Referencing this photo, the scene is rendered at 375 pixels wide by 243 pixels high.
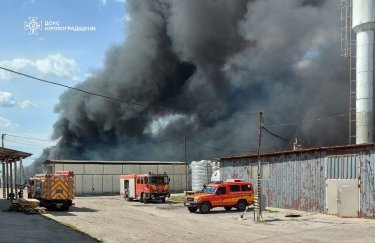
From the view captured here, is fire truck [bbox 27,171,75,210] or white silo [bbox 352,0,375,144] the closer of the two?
fire truck [bbox 27,171,75,210]

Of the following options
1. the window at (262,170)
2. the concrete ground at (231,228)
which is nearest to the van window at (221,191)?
the concrete ground at (231,228)

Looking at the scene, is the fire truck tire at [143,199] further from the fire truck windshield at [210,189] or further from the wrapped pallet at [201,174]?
the wrapped pallet at [201,174]

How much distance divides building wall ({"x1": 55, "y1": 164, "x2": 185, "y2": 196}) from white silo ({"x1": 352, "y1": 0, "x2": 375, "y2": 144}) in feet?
84.8

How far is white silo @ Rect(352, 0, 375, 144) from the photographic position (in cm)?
4634

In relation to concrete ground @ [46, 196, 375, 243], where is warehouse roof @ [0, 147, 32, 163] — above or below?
above

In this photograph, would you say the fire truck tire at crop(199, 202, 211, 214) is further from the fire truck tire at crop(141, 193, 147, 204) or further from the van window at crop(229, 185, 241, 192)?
the fire truck tire at crop(141, 193, 147, 204)

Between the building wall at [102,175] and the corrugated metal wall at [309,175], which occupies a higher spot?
the corrugated metal wall at [309,175]

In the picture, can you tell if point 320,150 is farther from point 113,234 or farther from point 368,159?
point 113,234

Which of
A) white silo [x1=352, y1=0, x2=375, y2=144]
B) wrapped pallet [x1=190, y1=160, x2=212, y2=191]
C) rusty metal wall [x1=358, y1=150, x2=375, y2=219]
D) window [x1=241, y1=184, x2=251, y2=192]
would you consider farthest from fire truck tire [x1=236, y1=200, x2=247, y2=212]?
wrapped pallet [x1=190, y1=160, x2=212, y2=191]

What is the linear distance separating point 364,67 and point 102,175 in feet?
106

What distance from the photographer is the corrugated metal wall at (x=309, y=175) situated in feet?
A: 82.9

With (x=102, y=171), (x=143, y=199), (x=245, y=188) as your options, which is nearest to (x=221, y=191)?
(x=245, y=188)

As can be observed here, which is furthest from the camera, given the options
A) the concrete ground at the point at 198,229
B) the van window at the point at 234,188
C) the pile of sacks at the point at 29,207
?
the van window at the point at 234,188

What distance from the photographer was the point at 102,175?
57.3 metres
